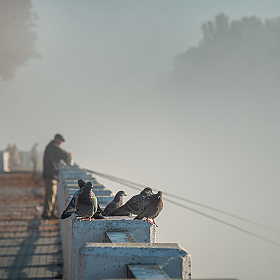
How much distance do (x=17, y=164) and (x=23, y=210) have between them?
26073 mm

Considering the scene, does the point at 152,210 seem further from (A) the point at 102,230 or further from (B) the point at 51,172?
(B) the point at 51,172

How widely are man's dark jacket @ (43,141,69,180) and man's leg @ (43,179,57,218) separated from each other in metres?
0.13

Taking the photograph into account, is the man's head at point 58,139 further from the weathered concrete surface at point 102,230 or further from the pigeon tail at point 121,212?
the weathered concrete surface at point 102,230

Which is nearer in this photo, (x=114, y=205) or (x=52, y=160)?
(x=114, y=205)

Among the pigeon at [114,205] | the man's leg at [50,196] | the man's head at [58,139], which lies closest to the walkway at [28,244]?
the man's leg at [50,196]

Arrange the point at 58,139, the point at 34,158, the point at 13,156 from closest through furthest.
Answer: the point at 58,139 < the point at 34,158 < the point at 13,156

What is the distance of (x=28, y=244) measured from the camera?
7.87m

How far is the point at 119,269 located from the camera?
2883 millimetres

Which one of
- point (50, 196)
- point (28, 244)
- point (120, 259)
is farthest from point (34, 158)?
point (120, 259)

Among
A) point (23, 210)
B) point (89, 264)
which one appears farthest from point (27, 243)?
point (89, 264)

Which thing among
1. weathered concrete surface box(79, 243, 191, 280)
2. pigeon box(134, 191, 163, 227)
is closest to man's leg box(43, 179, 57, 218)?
pigeon box(134, 191, 163, 227)

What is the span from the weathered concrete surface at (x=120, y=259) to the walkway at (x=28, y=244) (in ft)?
11.0

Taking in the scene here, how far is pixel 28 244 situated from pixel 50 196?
216 cm

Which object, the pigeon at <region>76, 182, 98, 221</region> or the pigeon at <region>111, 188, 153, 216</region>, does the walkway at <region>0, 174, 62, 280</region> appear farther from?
the pigeon at <region>76, 182, 98, 221</region>
